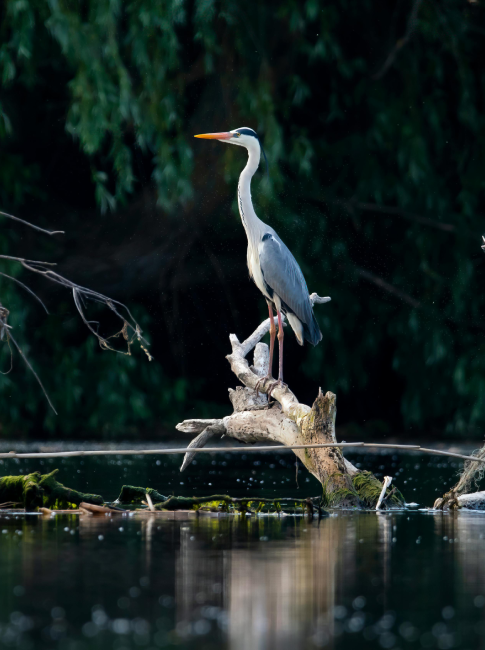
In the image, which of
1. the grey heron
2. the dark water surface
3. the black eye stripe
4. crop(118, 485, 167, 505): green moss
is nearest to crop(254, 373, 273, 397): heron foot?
the grey heron

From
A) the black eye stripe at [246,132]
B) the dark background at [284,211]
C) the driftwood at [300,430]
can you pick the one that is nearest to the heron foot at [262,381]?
the driftwood at [300,430]

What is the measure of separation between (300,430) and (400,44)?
5870 mm

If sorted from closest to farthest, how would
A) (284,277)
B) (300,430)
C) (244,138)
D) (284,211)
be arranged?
→ (300,430), (284,277), (244,138), (284,211)

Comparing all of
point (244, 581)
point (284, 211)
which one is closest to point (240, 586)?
point (244, 581)

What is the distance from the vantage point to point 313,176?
10289mm

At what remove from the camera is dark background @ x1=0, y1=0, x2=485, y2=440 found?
917 cm

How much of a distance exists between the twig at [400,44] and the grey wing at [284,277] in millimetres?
4139

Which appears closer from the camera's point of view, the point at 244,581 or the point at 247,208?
the point at 244,581

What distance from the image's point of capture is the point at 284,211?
30.7 feet

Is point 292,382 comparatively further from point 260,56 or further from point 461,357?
point 260,56

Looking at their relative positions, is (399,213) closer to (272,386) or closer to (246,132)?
(246,132)

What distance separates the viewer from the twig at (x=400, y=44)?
373 inches

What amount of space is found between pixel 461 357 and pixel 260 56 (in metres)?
3.23

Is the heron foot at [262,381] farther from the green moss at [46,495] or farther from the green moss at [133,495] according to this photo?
the green moss at [46,495]
